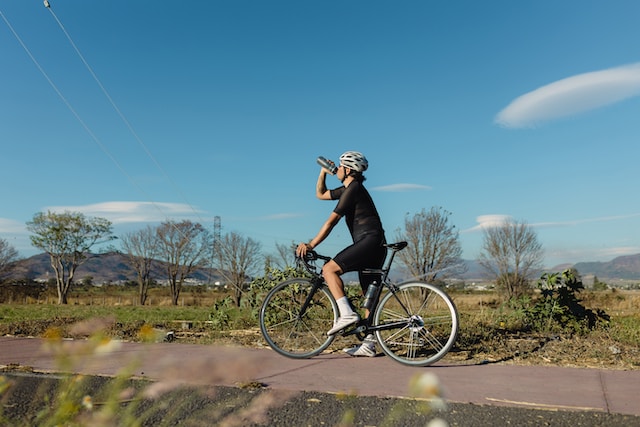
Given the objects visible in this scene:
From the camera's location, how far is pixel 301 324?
5.28 meters

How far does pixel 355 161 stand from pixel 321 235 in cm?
77

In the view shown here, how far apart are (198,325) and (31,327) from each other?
2.33m

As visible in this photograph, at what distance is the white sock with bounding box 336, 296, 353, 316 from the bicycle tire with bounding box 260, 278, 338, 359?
0.41 ft

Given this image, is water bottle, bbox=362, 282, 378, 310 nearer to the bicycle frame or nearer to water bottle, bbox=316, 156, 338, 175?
the bicycle frame

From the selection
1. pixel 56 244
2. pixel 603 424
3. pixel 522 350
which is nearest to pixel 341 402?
pixel 603 424

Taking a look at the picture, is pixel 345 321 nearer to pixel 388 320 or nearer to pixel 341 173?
pixel 388 320

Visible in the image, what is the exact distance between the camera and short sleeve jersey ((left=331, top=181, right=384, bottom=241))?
16.2ft

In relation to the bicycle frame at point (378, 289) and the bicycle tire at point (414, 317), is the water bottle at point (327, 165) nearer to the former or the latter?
the bicycle frame at point (378, 289)

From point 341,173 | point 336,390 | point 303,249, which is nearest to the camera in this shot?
point 336,390

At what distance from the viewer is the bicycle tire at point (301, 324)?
199 inches

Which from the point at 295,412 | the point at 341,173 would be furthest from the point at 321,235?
the point at 295,412

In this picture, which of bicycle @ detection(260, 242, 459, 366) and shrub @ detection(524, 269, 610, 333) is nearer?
bicycle @ detection(260, 242, 459, 366)

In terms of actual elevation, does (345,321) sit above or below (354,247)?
below

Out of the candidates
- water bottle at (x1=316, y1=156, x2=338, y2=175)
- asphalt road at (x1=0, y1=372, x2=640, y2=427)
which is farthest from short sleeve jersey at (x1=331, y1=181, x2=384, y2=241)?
asphalt road at (x1=0, y1=372, x2=640, y2=427)
